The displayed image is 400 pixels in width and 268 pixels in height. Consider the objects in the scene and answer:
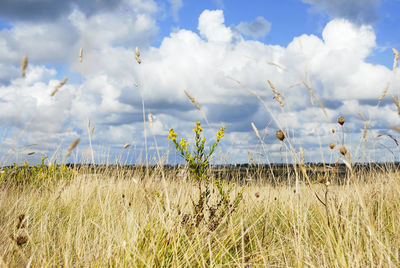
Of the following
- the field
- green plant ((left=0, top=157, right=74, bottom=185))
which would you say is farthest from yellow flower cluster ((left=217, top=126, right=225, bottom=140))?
green plant ((left=0, top=157, right=74, bottom=185))

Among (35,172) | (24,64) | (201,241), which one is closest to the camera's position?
(24,64)

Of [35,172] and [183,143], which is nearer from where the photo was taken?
[183,143]

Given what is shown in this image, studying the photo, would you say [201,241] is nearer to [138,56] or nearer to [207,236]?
[207,236]

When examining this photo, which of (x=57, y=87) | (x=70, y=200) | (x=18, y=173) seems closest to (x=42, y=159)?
(x=18, y=173)

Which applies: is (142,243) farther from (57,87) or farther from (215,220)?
(57,87)

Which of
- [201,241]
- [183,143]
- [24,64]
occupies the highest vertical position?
[24,64]

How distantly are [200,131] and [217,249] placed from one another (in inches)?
36.9

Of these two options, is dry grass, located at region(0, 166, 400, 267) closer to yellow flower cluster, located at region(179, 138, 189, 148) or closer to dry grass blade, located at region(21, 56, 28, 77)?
yellow flower cluster, located at region(179, 138, 189, 148)

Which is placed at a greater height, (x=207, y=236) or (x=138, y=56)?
(x=138, y=56)

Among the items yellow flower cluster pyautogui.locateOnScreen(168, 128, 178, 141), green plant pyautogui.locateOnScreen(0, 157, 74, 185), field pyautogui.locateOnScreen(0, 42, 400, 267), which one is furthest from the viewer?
green plant pyautogui.locateOnScreen(0, 157, 74, 185)

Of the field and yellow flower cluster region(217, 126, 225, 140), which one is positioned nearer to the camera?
the field

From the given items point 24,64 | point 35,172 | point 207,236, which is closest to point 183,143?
point 207,236

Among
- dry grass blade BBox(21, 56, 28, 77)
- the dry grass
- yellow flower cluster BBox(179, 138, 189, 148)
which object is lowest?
the dry grass

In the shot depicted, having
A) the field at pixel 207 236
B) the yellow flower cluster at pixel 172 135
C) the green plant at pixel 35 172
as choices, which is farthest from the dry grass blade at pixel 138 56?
the green plant at pixel 35 172
